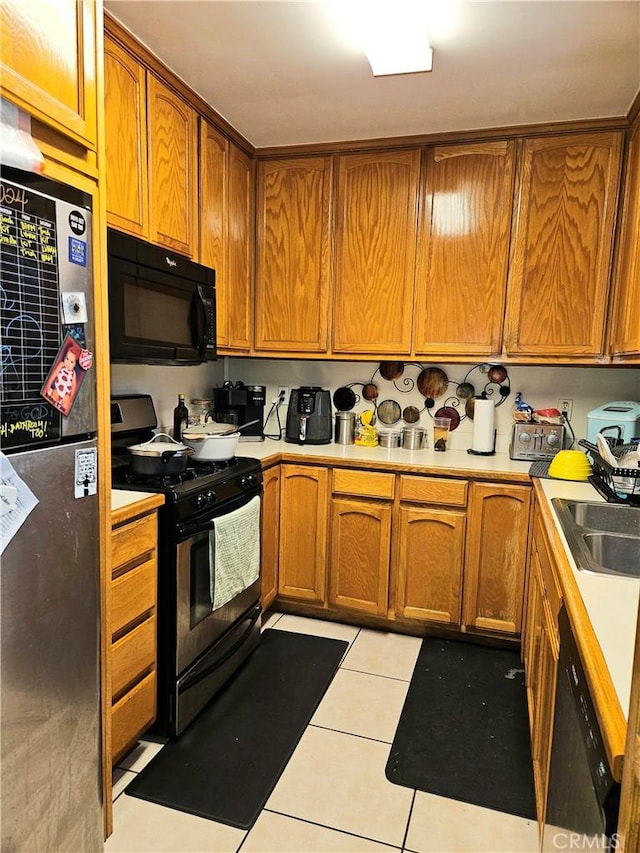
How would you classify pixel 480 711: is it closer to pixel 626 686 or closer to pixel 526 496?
pixel 526 496

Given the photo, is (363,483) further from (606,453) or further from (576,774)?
(576,774)

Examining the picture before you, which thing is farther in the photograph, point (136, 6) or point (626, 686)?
point (136, 6)

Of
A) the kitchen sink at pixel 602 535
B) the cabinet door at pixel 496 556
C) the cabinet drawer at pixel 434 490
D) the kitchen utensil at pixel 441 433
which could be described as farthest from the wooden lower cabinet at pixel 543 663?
the kitchen utensil at pixel 441 433

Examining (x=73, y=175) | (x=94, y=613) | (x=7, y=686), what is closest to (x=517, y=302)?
(x=73, y=175)

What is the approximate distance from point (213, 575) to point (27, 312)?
125 cm

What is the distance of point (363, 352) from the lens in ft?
9.80

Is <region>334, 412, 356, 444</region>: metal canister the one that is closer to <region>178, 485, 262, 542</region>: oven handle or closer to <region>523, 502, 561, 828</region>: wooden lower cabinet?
<region>178, 485, 262, 542</region>: oven handle

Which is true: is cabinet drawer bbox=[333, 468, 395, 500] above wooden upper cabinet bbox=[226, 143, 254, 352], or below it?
below

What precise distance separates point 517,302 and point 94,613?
232 centimetres

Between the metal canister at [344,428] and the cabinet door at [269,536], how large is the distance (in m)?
0.51

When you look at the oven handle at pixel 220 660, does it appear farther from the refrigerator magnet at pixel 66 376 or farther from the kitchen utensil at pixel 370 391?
the kitchen utensil at pixel 370 391

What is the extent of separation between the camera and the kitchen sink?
1447mm

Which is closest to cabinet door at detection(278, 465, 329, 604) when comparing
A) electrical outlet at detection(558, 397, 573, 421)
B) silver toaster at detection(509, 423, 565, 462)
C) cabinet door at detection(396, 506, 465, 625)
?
cabinet door at detection(396, 506, 465, 625)

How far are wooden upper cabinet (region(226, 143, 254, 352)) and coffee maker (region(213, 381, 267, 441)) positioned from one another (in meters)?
0.25
